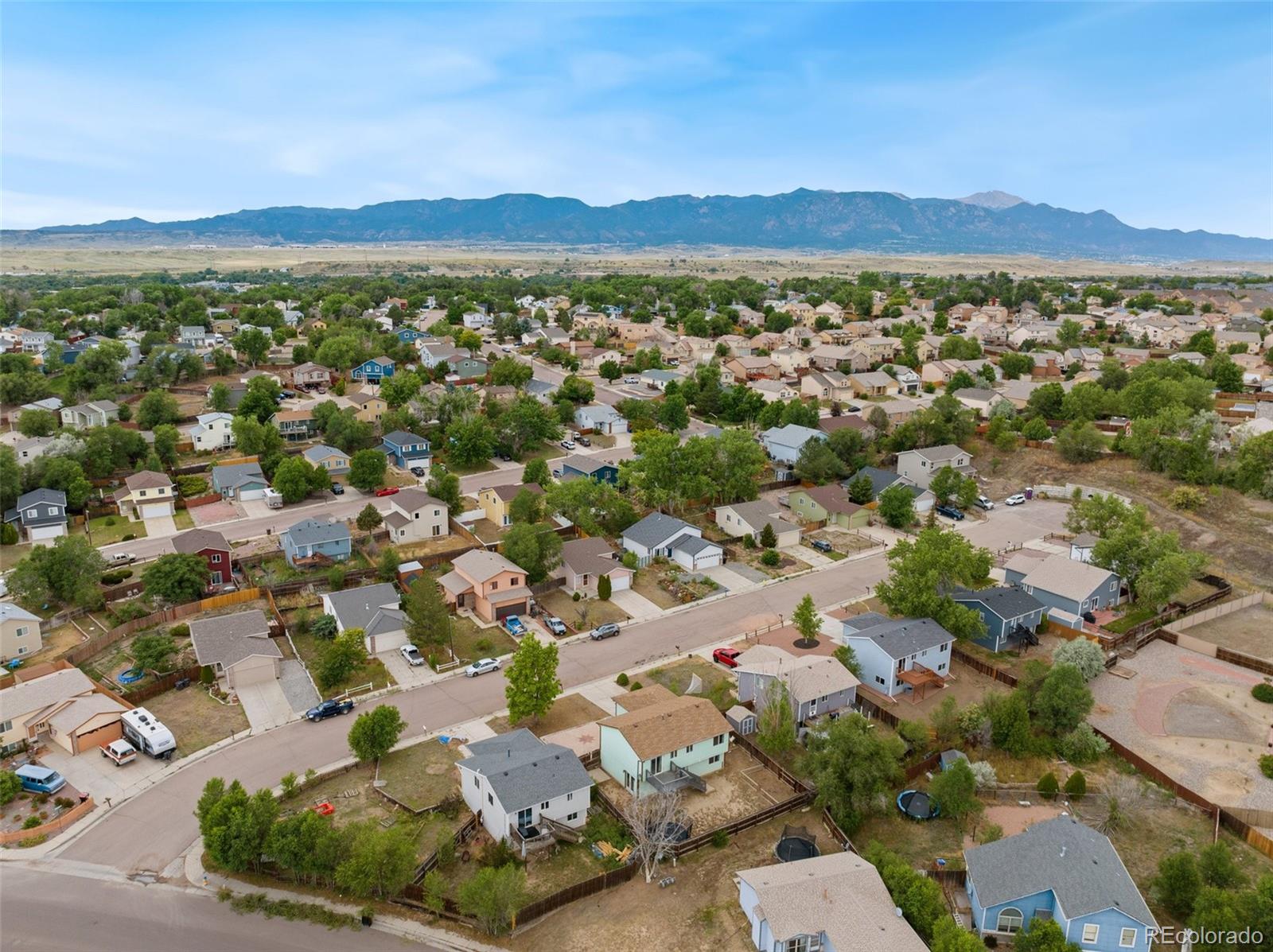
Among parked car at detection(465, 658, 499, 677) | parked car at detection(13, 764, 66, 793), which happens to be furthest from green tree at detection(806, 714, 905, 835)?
parked car at detection(13, 764, 66, 793)

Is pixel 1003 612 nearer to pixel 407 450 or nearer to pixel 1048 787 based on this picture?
pixel 1048 787

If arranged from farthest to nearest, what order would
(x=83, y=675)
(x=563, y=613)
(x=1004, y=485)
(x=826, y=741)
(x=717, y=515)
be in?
(x=1004, y=485), (x=717, y=515), (x=563, y=613), (x=83, y=675), (x=826, y=741)

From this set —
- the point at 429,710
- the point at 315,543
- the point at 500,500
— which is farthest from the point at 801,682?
the point at 315,543

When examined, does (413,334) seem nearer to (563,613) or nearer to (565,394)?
(565,394)

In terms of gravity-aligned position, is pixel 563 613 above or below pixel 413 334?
below

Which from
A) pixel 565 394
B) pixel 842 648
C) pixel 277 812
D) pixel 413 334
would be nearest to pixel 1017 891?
pixel 842 648

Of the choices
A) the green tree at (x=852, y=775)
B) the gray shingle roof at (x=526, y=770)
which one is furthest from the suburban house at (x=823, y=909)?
the gray shingle roof at (x=526, y=770)
